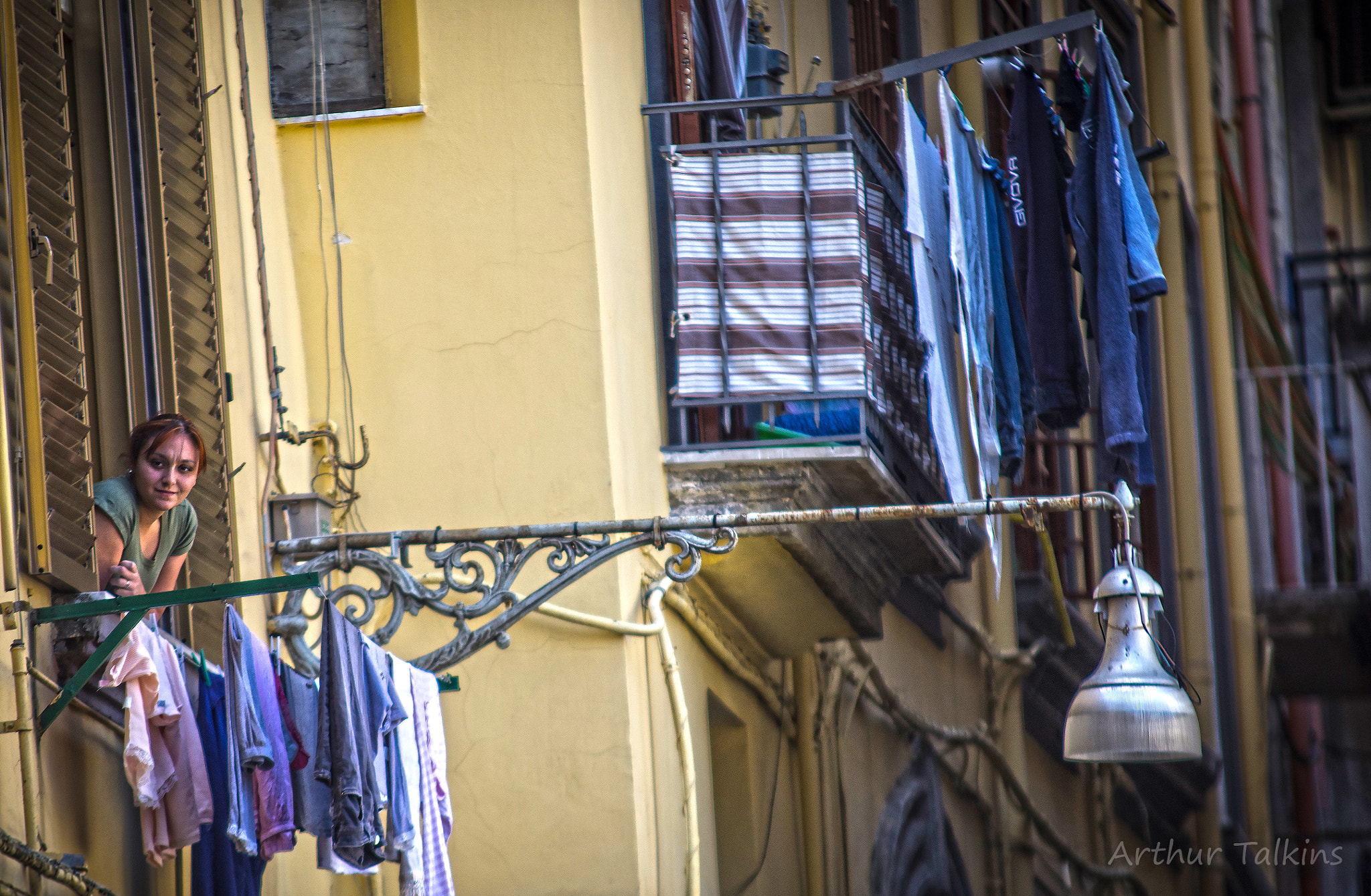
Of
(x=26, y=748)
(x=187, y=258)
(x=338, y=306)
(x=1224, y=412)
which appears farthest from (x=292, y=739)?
(x=1224, y=412)

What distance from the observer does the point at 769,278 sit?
8008 millimetres

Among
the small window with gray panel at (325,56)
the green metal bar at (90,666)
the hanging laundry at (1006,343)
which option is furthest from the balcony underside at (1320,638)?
the green metal bar at (90,666)

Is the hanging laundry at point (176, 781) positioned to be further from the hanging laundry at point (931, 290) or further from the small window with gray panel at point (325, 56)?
the hanging laundry at point (931, 290)

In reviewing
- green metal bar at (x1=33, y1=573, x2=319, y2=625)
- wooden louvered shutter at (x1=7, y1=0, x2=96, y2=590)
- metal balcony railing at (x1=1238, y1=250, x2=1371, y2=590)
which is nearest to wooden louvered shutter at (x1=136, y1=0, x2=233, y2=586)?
wooden louvered shutter at (x1=7, y1=0, x2=96, y2=590)

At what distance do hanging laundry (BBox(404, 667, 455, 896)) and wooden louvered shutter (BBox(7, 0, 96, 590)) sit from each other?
1117 mm

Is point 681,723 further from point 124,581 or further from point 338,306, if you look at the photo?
point 124,581

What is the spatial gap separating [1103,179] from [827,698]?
4220mm

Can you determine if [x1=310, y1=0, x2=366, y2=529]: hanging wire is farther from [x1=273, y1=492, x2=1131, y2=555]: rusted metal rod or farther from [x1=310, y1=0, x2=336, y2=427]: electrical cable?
[x1=273, y1=492, x2=1131, y2=555]: rusted metal rod

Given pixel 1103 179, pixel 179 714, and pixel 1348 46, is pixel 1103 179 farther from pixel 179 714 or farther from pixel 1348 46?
pixel 1348 46

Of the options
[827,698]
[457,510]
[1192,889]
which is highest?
[457,510]

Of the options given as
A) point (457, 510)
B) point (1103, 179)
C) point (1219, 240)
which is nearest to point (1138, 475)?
point (1103, 179)

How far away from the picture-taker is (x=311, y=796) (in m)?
5.60

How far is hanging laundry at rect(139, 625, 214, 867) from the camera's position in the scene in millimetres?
5484

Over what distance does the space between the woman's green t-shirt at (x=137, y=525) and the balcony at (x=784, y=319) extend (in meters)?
2.35
